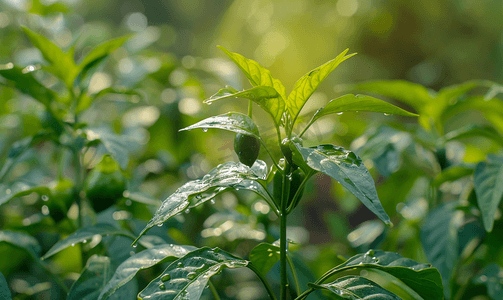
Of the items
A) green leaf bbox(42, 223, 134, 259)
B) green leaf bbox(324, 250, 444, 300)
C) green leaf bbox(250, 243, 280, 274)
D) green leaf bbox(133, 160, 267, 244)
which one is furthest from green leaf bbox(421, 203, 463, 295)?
green leaf bbox(42, 223, 134, 259)

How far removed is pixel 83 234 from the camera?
609 mm

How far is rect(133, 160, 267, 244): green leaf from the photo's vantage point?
0.41m

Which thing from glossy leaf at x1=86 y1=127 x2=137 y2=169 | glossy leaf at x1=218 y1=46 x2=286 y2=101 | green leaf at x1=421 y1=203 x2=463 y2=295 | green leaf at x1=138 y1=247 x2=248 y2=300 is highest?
glossy leaf at x1=218 y1=46 x2=286 y2=101

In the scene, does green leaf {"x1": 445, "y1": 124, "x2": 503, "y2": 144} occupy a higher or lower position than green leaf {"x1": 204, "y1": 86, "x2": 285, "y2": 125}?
lower

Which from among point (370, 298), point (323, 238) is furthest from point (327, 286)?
point (323, 238)

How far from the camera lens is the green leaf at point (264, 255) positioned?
550 mm

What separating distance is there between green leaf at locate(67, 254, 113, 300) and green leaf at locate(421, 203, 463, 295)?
63cm

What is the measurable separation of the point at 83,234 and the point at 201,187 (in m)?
0.31

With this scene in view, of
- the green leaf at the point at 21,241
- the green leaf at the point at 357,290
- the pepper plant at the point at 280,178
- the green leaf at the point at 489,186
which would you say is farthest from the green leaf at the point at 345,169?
the green leaf at the point at 21,241

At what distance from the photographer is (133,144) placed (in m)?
0.75

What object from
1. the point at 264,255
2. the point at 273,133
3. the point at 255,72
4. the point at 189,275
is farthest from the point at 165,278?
the point at 273,133

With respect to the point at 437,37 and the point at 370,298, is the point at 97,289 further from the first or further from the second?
the point at 437,37

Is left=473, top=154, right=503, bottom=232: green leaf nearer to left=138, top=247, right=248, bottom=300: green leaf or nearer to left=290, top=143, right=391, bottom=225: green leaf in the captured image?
left=290, top=143, right=391, bottom=225: green leaf

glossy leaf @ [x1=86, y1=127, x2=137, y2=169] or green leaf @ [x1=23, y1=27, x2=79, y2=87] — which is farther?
green leaf @ [x1=23, y1=27, x2=79, y2=87]
